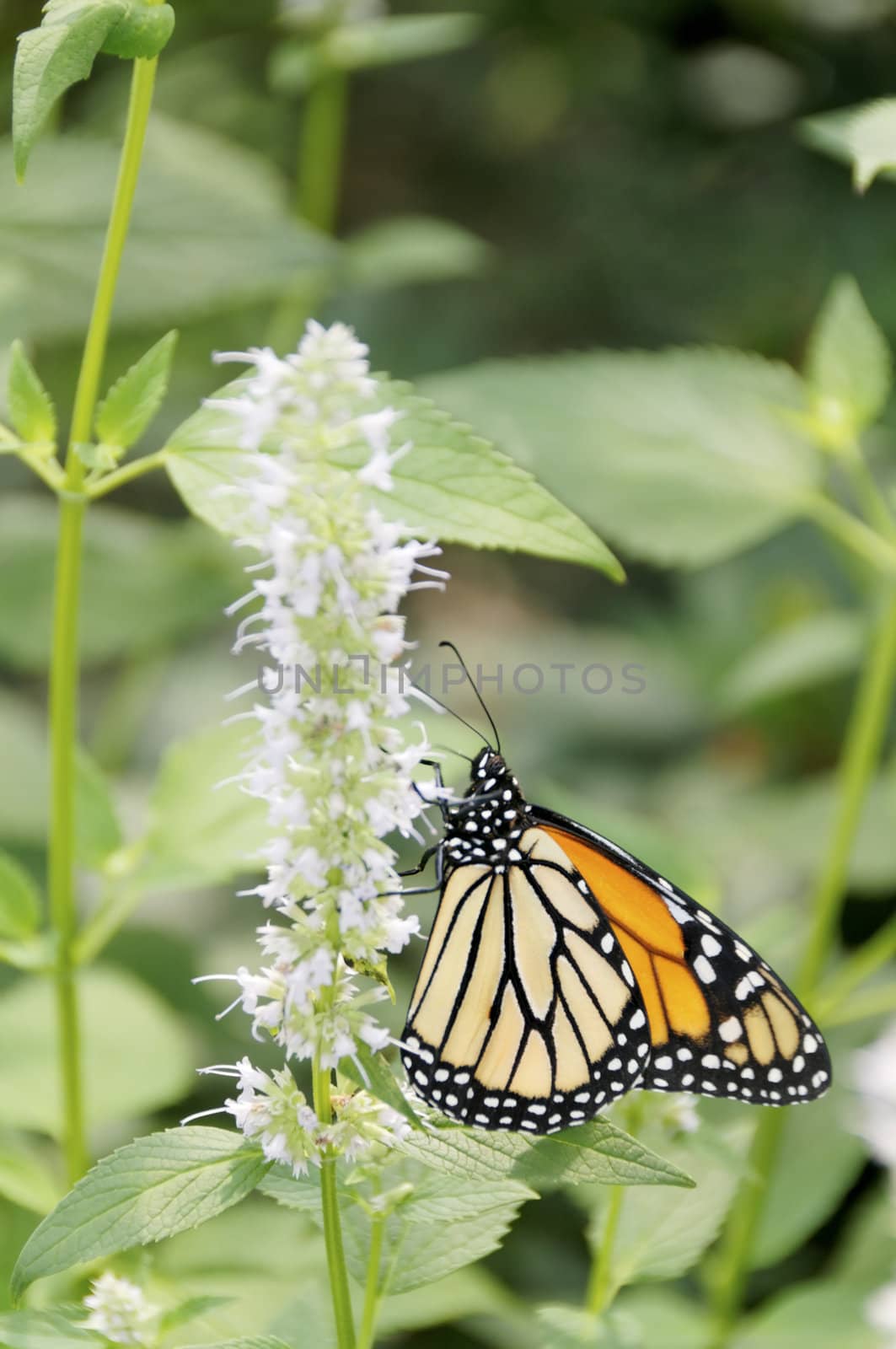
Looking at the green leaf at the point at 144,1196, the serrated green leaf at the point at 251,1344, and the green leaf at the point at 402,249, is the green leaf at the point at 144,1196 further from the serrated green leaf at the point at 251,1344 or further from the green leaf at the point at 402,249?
the green leaf at the point at 402,249

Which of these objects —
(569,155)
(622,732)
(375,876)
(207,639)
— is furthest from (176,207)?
(569,155)

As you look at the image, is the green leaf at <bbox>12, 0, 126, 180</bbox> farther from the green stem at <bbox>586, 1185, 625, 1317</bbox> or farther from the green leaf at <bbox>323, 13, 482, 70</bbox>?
the green leaf at <bbox>323, 13, 482, 70</bbox>

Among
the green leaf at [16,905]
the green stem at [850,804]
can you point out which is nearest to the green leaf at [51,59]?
the green leaf at [16,905]

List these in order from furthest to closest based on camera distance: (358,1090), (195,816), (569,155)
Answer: (569,155), (195,816), (358,1090)

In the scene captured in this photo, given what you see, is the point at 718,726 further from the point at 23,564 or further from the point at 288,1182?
the point at 288,1182

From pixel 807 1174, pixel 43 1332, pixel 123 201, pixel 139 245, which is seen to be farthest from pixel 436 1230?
pixel 139 245

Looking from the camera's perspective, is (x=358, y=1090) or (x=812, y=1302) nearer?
(x=358, y=1090)
